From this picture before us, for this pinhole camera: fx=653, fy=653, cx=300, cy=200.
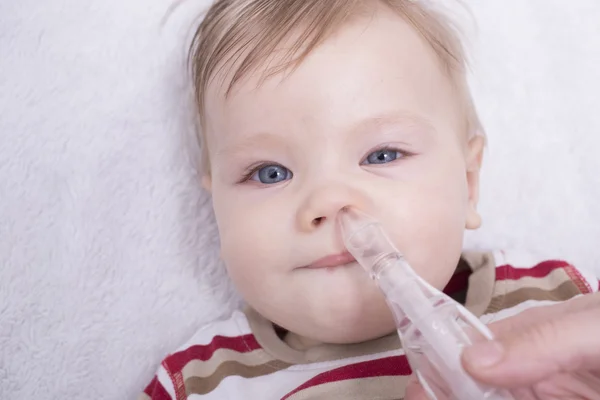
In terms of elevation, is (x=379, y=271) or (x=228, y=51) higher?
(x=228, y=51)

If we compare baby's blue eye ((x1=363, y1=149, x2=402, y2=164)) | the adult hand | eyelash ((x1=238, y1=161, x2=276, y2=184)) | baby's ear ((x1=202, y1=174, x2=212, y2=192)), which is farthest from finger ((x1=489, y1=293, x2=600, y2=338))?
baby's ear ((x1=202, y1=174, x2=212, y2=192))

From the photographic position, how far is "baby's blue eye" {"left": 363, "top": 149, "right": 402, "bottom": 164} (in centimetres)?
87

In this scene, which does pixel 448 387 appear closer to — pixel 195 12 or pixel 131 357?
pixel 131 357

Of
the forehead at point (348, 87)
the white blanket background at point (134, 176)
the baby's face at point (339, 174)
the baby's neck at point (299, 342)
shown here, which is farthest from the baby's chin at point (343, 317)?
the white blanket background at point (134, 176)

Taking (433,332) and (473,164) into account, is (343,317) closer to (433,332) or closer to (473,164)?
(433,332)

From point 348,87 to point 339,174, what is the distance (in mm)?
114

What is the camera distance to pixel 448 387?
0.62 metres

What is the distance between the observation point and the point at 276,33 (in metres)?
0.88

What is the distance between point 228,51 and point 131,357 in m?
0.54

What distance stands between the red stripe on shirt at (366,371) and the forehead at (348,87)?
1.10 ft

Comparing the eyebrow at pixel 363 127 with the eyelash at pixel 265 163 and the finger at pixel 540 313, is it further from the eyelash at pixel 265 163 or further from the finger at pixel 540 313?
the finger at pixel 540 313

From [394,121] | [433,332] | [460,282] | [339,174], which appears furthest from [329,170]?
[460,282]

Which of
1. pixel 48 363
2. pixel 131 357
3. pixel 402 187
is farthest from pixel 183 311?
pixel 402 187

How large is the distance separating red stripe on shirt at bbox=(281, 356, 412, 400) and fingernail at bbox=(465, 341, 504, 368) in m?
0.33
